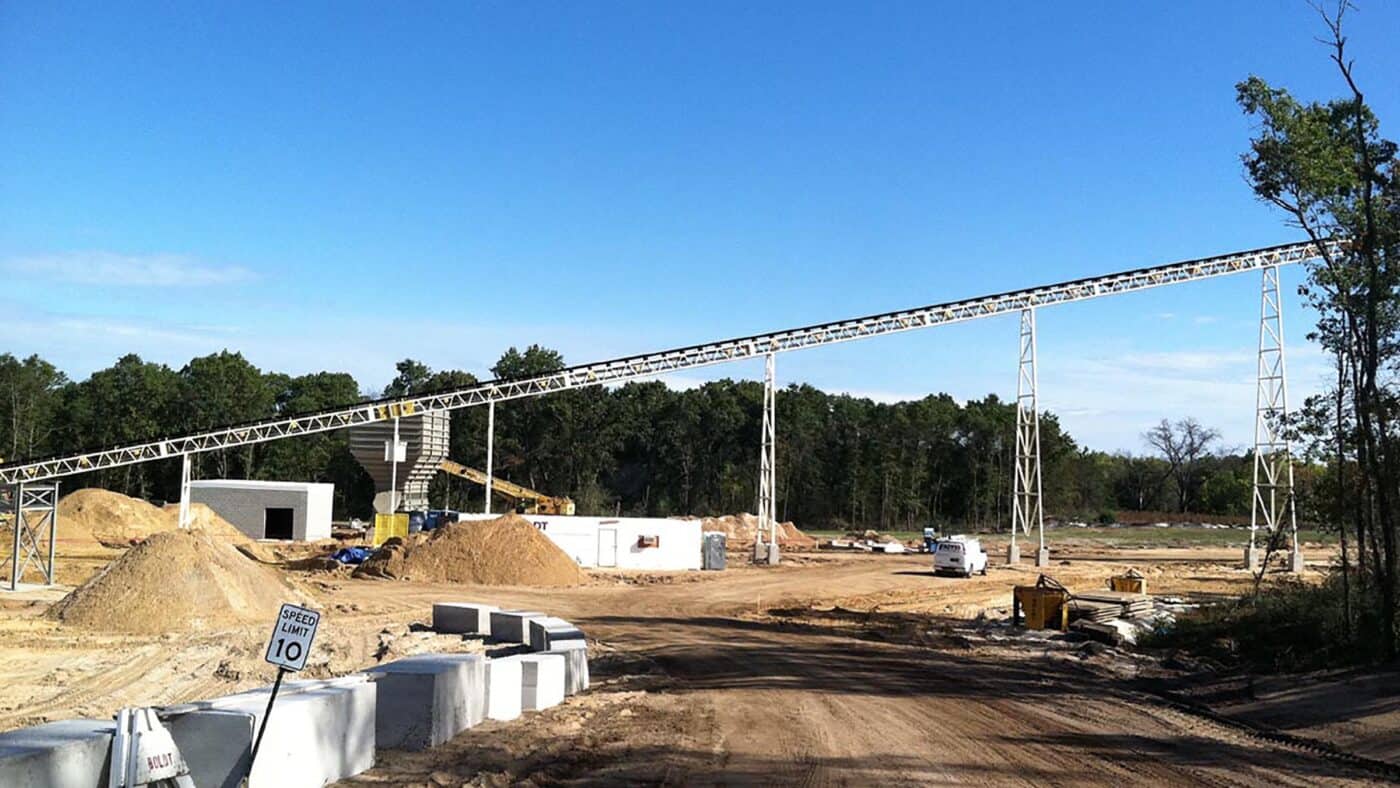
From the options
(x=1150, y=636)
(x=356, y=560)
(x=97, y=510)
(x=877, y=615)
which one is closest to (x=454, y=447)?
(x=97, y=510)

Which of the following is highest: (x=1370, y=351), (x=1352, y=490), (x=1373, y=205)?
(x=1373, y=205)

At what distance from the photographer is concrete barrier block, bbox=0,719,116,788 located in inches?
287

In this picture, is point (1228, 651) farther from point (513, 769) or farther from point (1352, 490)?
point (513, 769)

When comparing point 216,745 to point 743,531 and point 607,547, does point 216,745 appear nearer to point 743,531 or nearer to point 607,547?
point 607,547

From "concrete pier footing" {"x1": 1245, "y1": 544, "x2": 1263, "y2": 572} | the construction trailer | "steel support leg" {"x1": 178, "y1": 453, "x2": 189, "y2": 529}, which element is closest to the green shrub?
the construction trailer

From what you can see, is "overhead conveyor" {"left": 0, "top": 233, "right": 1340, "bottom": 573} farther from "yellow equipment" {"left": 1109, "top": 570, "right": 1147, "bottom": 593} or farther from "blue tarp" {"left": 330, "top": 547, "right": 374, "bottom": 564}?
"yellow equipment" {"left": 1109, "top": 570, "right": 1147, "bottom": 593}

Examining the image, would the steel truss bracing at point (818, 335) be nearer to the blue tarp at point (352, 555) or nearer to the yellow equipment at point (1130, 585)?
the blue tarp at point (352, 555)

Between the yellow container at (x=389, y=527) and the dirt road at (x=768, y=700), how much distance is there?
21.0 meters

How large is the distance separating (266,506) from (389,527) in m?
18.3

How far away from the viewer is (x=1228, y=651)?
74.5ft

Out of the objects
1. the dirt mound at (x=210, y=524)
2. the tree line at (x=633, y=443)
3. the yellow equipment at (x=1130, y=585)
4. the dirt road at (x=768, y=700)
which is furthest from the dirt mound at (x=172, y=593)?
the tree line at (x=633, y=443)

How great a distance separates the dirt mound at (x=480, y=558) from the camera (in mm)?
42719

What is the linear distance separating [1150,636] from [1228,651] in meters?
2.94

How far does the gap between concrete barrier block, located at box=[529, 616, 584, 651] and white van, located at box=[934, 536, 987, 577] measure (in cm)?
3324
